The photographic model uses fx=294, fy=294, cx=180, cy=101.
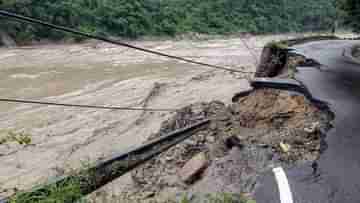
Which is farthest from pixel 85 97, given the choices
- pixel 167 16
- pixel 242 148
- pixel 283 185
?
pixel 167 16

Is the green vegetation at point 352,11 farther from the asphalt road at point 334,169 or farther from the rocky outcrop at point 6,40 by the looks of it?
the rocky outcrop at point 6,40

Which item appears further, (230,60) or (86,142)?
(230,60)

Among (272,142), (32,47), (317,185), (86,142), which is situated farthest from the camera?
(32,47)

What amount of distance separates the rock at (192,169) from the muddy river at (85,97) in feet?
7.19

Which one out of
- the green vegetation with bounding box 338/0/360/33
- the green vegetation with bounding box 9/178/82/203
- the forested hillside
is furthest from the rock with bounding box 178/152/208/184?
the forested hillside

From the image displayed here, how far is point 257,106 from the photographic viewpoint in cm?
597

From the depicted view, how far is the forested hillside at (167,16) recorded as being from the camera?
29.2 m

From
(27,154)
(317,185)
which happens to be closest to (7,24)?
(27,154)

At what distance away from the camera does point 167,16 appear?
4222 centimetres

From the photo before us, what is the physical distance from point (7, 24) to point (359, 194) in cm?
3093

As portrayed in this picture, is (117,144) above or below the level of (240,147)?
below

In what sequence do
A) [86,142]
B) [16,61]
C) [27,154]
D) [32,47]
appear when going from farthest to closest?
[32,47] → [16,61] → [86,142] → [27,154]

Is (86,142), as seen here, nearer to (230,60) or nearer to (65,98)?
(65,98)

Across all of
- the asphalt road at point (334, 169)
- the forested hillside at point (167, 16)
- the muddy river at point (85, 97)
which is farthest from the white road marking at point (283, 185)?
the forested hillside at point (167, 16)
